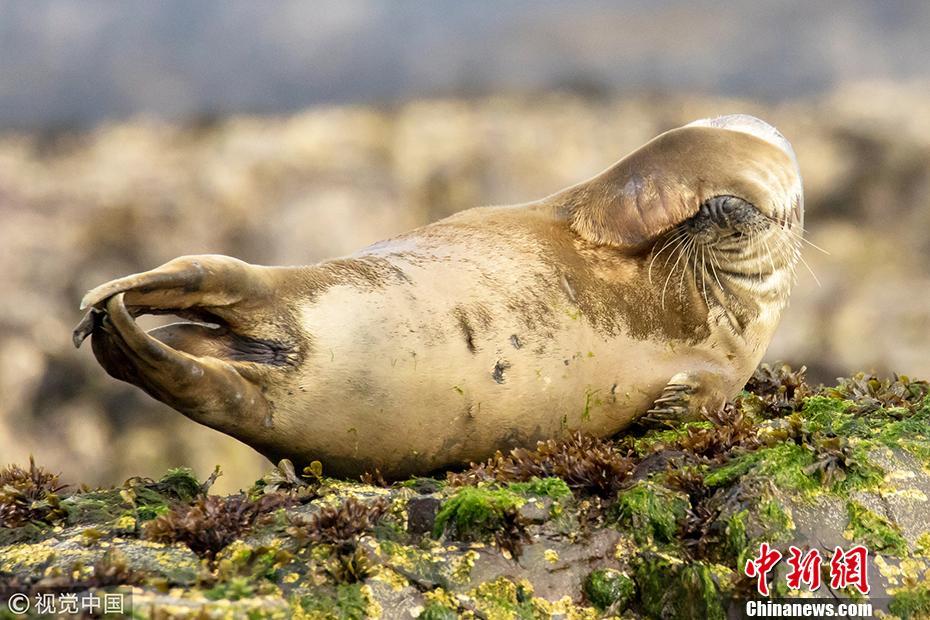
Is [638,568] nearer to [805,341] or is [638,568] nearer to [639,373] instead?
[639,373]

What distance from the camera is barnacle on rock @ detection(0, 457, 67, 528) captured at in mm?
4590

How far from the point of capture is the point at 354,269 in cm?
537

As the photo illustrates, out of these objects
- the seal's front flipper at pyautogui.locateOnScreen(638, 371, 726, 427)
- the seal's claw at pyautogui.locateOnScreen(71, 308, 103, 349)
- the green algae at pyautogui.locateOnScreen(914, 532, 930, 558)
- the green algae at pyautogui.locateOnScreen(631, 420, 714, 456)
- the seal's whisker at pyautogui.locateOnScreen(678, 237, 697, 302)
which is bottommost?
the green algae at pyautogui.locateOnScreen(914, 532, 930, 558)

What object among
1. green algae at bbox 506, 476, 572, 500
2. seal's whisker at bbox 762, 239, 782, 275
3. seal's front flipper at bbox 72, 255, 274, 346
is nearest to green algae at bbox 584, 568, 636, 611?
green algae at bbox 506, 476, 572, 500

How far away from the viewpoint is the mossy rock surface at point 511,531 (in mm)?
3928

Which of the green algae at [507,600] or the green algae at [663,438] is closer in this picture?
the green algae at [507,600]

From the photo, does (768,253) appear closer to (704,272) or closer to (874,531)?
(704,272)

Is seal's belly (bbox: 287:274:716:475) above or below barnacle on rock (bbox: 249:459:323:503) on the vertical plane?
above

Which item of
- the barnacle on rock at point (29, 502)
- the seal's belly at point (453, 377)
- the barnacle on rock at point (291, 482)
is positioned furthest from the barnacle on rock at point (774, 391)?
the barnacle on rock at point (29, 502)

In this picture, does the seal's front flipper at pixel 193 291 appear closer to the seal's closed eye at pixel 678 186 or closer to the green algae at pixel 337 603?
the green algae at pixel 337 603

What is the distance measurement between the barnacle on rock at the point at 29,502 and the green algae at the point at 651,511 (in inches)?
89.4

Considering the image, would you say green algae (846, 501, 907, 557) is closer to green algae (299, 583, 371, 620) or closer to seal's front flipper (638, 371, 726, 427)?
seal's front flipper (638, 371, 726, 427)

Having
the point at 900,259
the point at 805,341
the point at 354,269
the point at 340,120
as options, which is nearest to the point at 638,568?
the point at 354,269

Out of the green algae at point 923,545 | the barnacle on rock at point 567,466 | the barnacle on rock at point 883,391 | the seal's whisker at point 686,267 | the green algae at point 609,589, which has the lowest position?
the green algae at point 609,589
